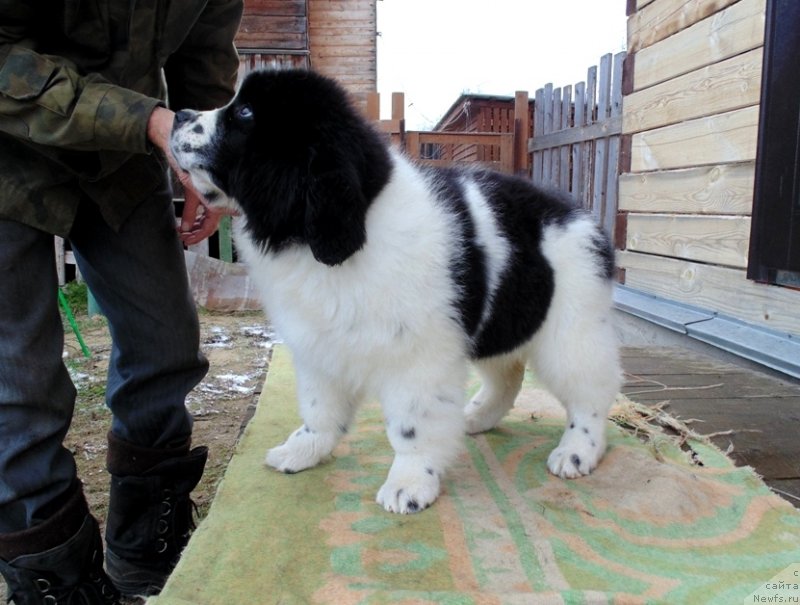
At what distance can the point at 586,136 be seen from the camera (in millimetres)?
6293

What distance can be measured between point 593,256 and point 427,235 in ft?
2.33

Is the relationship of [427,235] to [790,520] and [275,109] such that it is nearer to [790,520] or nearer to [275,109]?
[275,109]

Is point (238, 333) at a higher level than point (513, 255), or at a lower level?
lower

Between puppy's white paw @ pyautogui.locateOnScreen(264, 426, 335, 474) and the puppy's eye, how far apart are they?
115 cm

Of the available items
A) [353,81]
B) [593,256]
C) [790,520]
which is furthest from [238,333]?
[353,81]

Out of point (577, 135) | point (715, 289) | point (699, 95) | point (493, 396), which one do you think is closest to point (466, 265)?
point (493, 396)

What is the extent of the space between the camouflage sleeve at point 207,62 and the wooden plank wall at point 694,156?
2.99m

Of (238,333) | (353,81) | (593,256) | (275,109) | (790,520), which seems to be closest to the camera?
(275,109)

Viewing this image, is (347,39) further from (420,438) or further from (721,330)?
(420,438)

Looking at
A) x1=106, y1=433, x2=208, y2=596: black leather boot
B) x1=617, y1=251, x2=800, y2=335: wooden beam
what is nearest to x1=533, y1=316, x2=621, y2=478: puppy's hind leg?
x1=106, y1=433, x2=208, y2=596: black leather boot

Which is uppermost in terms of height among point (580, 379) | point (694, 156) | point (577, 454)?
point (694, 156)

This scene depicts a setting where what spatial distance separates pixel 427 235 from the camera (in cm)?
199

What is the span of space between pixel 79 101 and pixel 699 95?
12.8ft

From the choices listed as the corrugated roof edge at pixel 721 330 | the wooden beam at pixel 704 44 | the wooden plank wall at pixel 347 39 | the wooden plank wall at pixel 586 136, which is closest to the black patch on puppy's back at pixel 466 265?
the corrugated roof edge at pixel 721 330
